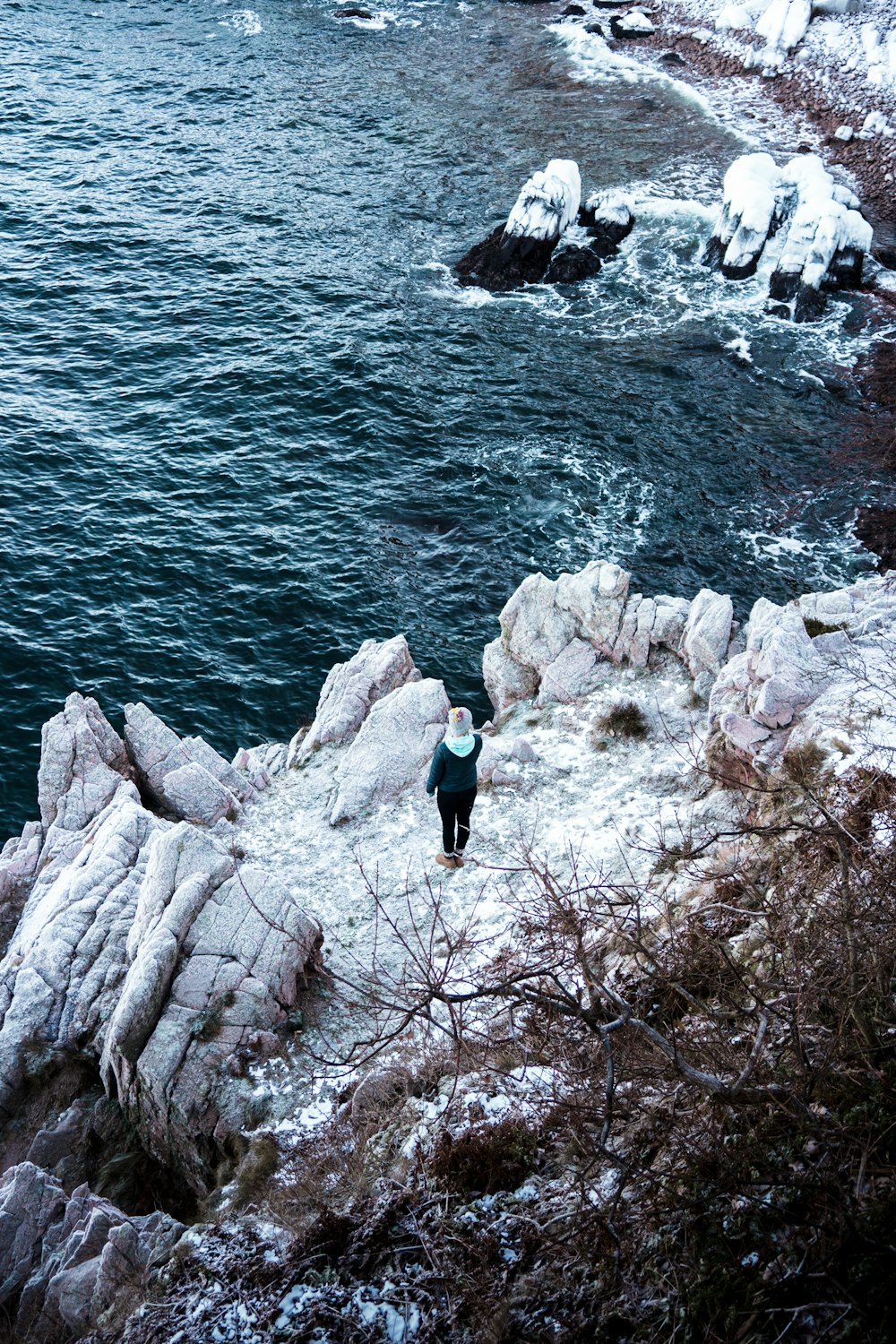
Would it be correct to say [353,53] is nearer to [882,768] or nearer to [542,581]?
[542,581]

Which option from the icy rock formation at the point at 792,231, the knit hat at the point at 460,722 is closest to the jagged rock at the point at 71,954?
the knit hat at the point at 460,722

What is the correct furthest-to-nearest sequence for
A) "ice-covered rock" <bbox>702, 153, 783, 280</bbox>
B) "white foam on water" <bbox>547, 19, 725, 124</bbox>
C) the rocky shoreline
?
"white foam on water" <bbox>547, 19, 725, 124</bbox> < "ice-covered rock" <bbox>702, 153, 783, 280</bbox> < the rocky shoreline

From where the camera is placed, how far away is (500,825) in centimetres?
1853

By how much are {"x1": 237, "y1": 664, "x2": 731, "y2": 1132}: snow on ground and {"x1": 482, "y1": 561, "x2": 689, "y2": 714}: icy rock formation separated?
526 millimetres

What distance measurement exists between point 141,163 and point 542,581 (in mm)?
40102

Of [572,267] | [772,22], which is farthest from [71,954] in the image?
[772,22]

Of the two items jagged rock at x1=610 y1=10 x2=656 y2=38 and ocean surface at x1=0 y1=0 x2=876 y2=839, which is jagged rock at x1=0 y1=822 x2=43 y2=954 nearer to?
ocean surface at x1=0 y1=0 x2=876 y2=839

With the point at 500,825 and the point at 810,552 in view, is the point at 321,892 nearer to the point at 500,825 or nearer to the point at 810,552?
the point at 500,825

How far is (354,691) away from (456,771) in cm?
846

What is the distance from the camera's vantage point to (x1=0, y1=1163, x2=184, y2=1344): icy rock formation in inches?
453

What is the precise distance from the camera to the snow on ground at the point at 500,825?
645 inches

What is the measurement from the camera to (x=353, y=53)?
61.7m

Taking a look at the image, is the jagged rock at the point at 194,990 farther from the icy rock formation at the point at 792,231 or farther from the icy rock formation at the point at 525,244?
the icy rock formation at the point at 792,231

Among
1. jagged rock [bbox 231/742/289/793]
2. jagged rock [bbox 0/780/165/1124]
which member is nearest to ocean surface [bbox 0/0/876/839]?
jagged rock [bbox 231/742/289/793]
